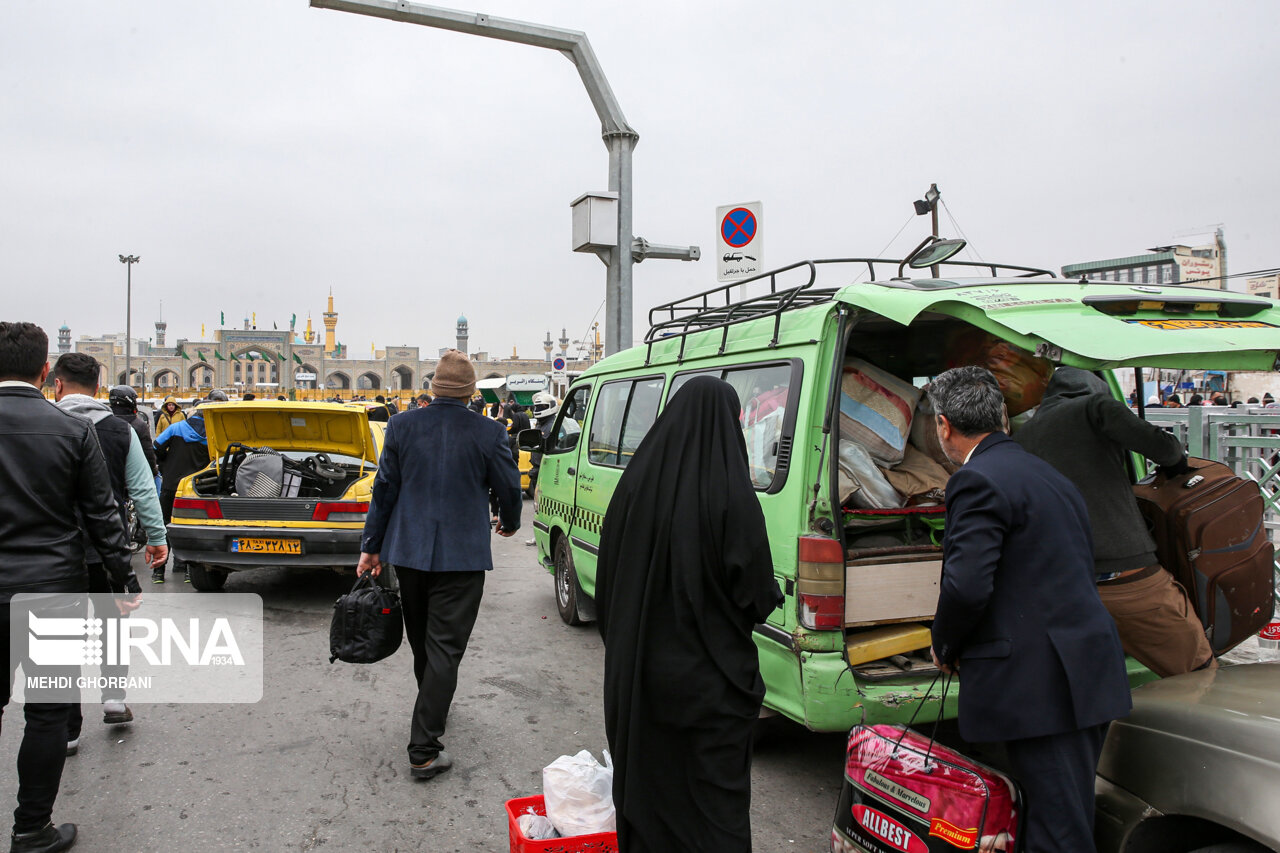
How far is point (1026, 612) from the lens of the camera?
2393 mm

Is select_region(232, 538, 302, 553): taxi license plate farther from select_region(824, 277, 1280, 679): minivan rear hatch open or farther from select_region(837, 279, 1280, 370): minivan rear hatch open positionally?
select_region(837, 279, 1280, 370): minivan rear hatch open

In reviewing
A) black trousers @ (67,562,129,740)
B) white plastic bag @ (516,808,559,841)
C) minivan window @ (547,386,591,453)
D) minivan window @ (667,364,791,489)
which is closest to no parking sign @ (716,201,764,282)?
minivan window @ (547,386,591,453)

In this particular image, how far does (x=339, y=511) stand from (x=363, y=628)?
3.16m

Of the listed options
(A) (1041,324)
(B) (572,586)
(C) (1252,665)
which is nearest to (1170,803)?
(C) (1252,665)

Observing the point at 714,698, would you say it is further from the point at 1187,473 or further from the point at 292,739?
the point at 292,739

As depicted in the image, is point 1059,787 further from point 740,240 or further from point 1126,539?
point 740,240

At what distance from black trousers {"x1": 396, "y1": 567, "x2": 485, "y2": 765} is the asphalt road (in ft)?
0.76

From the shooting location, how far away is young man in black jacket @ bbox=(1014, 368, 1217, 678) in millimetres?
3215

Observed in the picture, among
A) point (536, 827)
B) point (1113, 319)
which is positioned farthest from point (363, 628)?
point (1113, 319)

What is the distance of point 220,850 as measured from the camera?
3203mm

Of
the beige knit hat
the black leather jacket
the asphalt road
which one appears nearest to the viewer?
the black leather jacket

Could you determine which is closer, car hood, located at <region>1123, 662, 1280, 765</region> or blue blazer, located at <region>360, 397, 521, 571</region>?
car hood, located at <region>1123, 662, 1280, 765</region>

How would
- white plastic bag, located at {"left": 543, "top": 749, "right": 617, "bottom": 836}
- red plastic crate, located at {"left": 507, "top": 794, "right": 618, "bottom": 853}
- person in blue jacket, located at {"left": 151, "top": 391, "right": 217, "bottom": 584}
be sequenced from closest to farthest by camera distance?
red plastic crate, located at {"left": 507, "top": 794, "right": 618, "bottom": 853} < white plastic bag, located at {"left": 543, "top": 749, "right": 617, "bottom": 836} < person in blue jacket, located at {"left": 151, "top": 391, "right": 217, "bottom": 584}

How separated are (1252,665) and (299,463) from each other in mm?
7114
